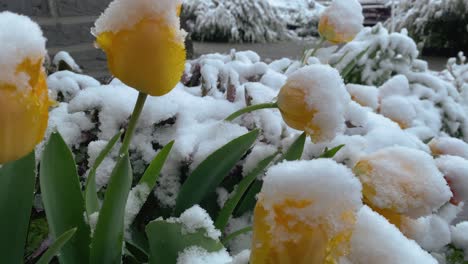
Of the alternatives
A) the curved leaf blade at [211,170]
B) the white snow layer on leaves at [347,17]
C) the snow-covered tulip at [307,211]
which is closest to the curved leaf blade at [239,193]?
the curved leaf blade at [211,170]

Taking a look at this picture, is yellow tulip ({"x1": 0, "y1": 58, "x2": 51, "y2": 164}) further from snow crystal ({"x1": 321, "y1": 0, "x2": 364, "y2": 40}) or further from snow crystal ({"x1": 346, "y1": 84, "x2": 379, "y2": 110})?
snow crystal ({"x1": 346, "y1": 84, "x2": 379, "y2": 110})

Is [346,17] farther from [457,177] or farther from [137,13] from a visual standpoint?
[137,13]

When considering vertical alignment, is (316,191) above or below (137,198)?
above

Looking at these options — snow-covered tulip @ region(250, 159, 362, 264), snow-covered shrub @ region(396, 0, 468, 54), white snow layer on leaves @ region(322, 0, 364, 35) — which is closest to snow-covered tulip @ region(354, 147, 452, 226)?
snow-covered tulip @ region(250, 159, 362, 264)

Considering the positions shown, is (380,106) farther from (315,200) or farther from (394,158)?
(315,200)

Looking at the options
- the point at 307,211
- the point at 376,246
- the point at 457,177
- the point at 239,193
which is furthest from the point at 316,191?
the point at 457,177
